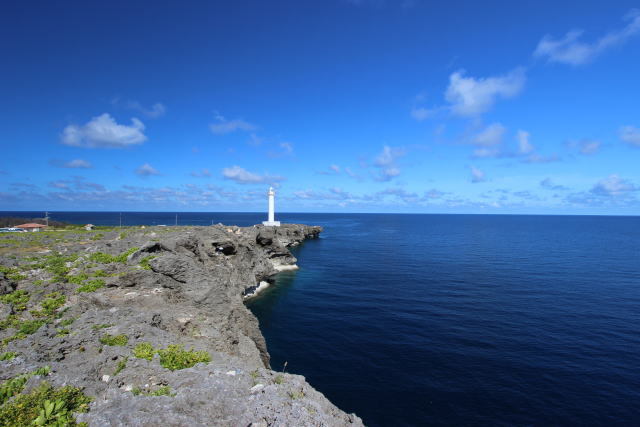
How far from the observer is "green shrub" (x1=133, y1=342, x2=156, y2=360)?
1279cm

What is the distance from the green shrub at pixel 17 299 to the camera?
16234 millimetres

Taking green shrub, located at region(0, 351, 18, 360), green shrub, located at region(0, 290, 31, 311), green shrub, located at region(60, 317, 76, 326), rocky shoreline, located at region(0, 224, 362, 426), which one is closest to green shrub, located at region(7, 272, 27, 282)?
rocky shoreline, located at region(0, 224, 362, 426)

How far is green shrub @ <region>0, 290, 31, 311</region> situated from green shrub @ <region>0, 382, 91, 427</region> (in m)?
8.87

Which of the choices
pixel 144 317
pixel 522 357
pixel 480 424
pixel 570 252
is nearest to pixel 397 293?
pixel 522 357

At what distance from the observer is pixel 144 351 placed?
13086 millimetres

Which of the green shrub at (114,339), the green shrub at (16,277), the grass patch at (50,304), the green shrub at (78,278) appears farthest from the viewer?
the green shrub at (78,278)

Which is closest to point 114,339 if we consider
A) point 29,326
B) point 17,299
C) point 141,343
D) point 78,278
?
point 141,343

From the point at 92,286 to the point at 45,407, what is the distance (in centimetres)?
1187

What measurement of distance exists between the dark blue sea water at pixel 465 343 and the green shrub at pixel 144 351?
50.3ft

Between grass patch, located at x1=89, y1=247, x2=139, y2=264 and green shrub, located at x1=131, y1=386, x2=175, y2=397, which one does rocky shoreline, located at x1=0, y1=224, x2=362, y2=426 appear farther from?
grass patch, located at x1=89, y1=247, x2=139, y2=264

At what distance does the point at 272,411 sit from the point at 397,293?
4231 cm

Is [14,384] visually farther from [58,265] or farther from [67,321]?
[58,265]

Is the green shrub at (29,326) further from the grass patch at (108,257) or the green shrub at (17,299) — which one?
the grass patch at (108,257)

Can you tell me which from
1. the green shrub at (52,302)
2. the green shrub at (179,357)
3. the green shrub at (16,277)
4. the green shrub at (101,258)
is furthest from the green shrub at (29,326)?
the green shrub at (101,258)
